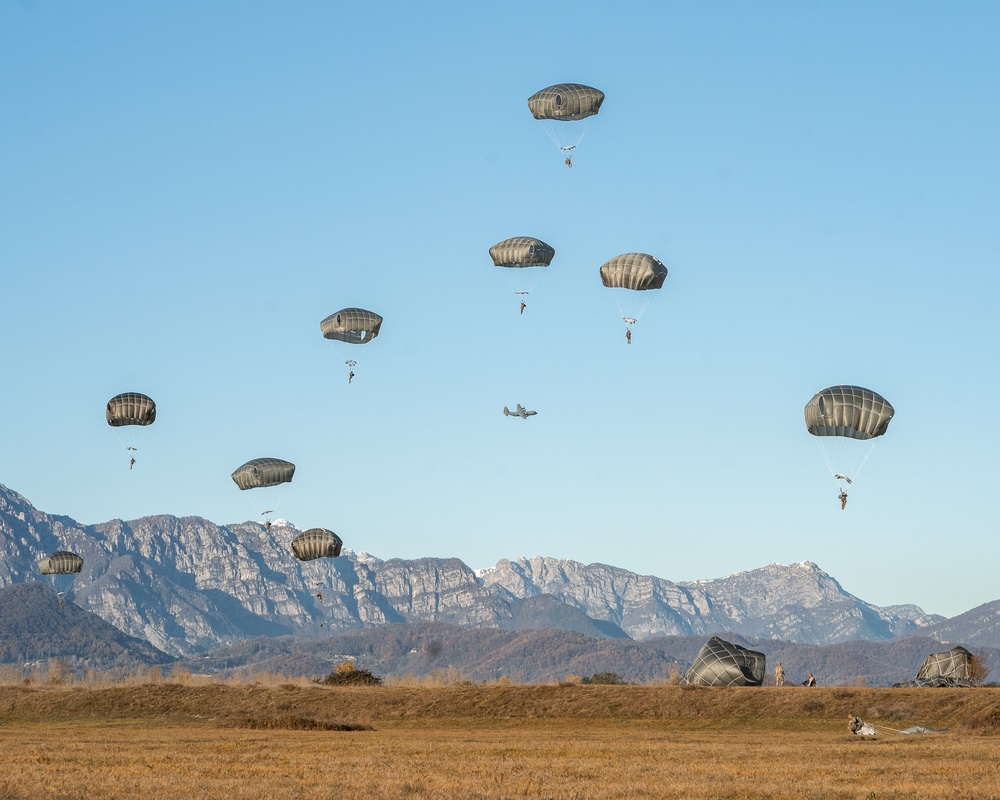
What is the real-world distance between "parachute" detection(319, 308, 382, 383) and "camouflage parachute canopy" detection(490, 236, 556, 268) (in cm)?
994

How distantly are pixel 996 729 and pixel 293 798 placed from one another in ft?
127

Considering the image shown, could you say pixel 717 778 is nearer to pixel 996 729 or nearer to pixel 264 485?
pixel 996 729

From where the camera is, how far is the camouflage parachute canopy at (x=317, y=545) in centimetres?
9888

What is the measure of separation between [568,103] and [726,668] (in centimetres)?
3687

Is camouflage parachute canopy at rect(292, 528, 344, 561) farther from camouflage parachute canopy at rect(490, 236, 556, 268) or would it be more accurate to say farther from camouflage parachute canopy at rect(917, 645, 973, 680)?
camouflage parachute canopy at rect(917, 645, 973, 680)

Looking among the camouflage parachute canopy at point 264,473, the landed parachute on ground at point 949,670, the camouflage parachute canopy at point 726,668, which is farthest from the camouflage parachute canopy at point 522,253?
the landed parachute on ground at point 949,670

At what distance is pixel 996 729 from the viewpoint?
2462 inches

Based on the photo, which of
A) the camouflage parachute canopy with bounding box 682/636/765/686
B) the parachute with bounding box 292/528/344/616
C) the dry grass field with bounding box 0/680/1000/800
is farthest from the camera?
the parachute with bounding box 292/528/344/616

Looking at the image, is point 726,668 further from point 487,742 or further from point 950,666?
point 487,742

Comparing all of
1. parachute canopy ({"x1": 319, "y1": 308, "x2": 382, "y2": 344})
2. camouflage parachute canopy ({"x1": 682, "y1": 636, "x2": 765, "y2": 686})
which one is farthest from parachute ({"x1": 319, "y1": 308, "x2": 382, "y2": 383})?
camouflage parachute canopy ({"x1": 682, "y1": 636, "x2": 765, "y2": 686})

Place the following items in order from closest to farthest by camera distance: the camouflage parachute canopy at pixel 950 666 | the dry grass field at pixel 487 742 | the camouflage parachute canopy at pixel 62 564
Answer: the dry grass field at pixel 487 742 → the camouflage parachute canopy at pixel 950 666 → the camouflage parachute canopy at pixel 62 564

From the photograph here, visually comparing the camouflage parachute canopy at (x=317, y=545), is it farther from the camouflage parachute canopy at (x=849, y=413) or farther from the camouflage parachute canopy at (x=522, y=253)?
the camouflage parachute canopy at (x=849, y=413)

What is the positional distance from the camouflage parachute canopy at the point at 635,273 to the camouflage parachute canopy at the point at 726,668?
22.5 m

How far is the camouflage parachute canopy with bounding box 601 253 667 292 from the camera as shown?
274ft
